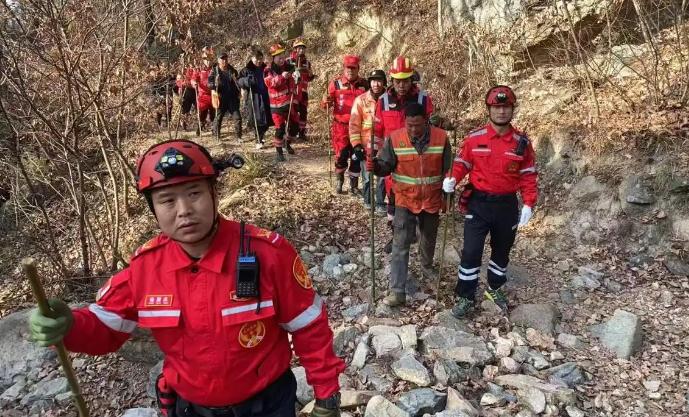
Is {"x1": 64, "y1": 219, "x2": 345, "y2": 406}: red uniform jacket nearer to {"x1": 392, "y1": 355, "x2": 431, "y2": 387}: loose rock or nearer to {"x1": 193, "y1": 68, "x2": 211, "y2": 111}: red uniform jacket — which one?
{"x1": 392, "y1": 355, "x2": 431, "y2": 387}: loose rock

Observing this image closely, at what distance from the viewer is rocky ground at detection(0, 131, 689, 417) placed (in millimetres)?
3713

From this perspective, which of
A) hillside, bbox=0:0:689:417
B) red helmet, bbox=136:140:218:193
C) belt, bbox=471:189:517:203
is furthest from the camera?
belt, bbox=471:189:517:203

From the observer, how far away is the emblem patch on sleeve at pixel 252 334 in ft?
6.43

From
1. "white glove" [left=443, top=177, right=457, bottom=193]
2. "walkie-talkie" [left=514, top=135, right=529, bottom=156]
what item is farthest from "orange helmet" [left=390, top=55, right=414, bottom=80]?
"walkie-talkie" [left=514, top=135, right=529, bottom=156]

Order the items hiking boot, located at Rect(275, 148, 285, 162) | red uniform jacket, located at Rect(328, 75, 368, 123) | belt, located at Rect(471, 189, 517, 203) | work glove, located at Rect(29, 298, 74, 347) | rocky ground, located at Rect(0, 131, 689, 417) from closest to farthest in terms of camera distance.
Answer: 1. work glove, located at Rect(29, 298, 74, 347)
2. rocky ground, located at Rect(0, 131, 689, 417)
3. belt, located at Rect(471, 189, 517, 203)
4. red uniform jacket, located at Rect(328, 75, 368, 123)
5. hiking boot, located at Rect(275, 148, 285, 162)

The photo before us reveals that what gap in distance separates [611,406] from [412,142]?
8.88 feet

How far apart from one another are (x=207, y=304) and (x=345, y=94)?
5980 mm

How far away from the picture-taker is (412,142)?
15.2 feet

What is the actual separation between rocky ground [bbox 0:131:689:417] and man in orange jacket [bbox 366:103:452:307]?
647 mm

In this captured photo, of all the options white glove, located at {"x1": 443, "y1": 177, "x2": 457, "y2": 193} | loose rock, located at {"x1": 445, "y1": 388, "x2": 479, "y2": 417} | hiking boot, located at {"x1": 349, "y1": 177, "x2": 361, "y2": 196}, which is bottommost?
loose rock, located at {"x1": 445, "y1": 388, "x2": 479, "y2": 417}

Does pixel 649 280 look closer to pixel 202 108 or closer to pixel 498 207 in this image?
pixel 498 207

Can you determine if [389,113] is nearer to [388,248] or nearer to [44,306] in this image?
[388,248]

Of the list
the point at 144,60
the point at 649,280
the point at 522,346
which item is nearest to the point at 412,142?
the point at 522,346

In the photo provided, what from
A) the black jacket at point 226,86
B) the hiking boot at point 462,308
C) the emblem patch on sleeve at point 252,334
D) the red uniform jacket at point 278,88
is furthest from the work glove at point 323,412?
the black jacket at point 226,86
